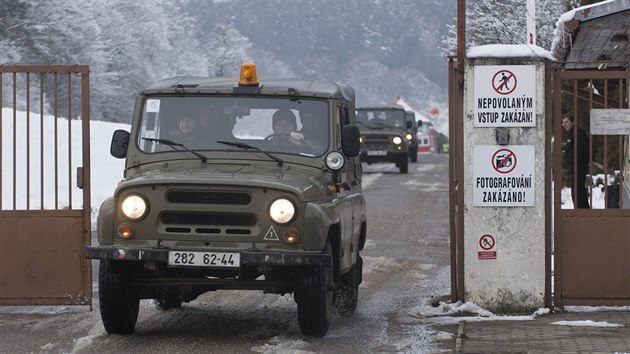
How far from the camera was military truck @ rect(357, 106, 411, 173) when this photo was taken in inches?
1624

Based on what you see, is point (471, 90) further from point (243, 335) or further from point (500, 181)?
point (243, 335)

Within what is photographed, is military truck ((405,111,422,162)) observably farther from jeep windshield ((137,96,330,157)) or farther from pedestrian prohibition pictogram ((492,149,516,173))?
jeep windshield ((137,96,330,157))

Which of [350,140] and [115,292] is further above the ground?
[350,140]

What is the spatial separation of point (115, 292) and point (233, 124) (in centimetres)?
171

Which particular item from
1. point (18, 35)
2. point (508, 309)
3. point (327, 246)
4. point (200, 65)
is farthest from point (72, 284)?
point (200, 65)

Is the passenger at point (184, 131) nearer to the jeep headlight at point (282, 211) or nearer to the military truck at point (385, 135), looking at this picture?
the jeep headlight at point (282, 211)

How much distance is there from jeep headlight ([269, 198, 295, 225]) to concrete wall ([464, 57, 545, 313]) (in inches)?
86.8

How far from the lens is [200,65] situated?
374 ft

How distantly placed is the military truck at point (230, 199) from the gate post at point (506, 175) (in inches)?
41.7

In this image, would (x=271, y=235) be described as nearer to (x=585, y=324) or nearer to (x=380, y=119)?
(x=585, y=324)

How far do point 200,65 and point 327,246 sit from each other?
345 ft

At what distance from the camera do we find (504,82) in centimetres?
1109

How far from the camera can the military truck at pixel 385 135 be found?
41.2 metres

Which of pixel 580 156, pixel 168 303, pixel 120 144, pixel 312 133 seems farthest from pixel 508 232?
pixel 580 156
